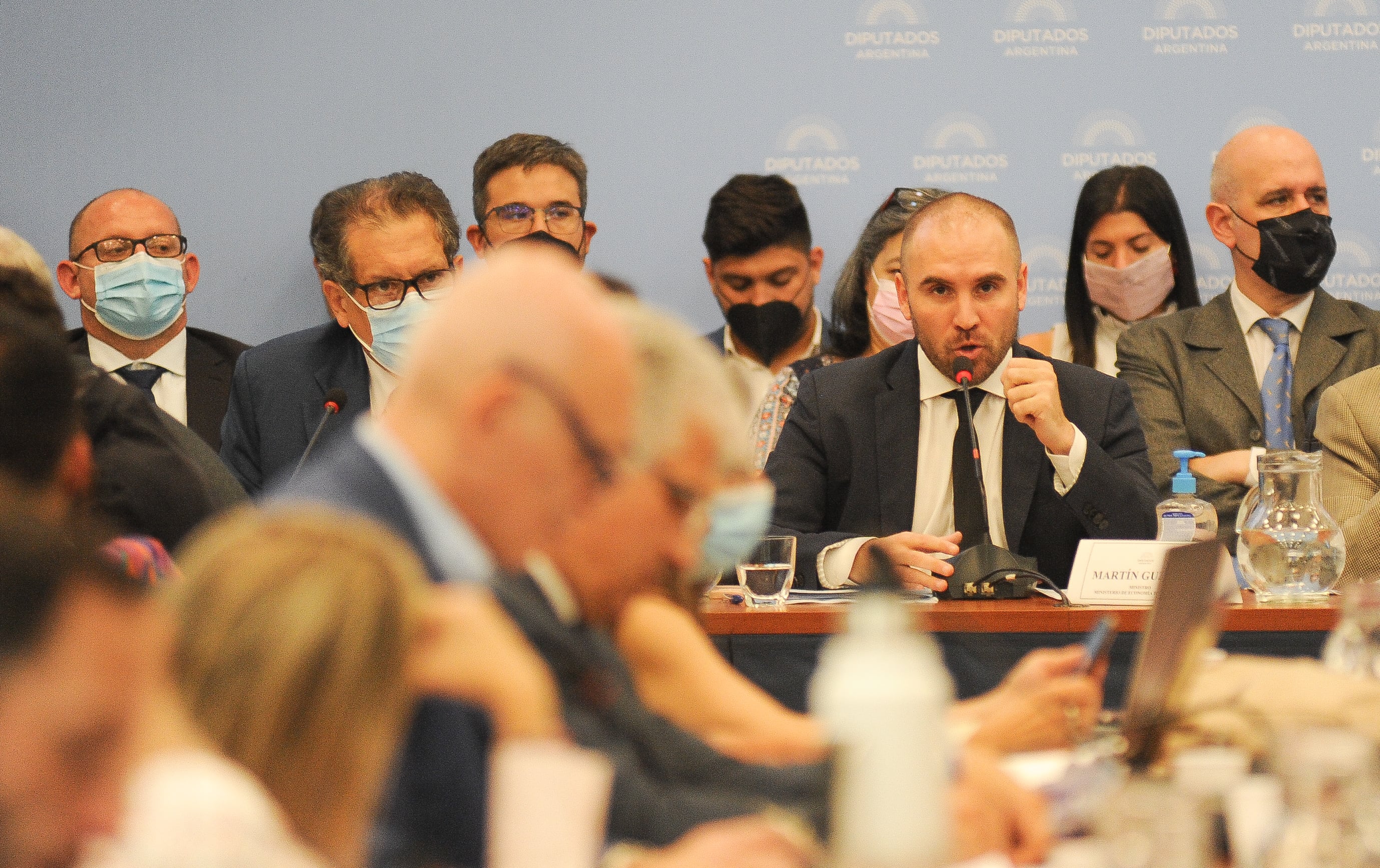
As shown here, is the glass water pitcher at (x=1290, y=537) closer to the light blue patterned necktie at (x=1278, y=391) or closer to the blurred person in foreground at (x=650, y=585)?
the light blue patterned necktie at (x=1278, y=391)

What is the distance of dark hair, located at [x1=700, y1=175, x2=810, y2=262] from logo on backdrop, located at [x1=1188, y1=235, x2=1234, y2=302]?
1.26m

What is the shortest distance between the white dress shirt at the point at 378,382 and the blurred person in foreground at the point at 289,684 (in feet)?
9.71

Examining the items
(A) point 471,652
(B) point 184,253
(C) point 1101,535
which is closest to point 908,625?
(A) point 471,652

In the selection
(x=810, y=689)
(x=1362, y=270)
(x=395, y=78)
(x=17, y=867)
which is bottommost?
(x=810, y=689)

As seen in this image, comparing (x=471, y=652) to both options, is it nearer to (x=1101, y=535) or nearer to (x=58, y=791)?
(x=58, y=791)

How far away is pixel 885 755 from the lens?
1015 mm

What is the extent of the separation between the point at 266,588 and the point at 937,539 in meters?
2.18

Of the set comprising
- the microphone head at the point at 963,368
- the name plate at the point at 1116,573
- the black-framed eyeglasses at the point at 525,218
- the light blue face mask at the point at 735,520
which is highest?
the black-framed eyeglasses at the point at 525,218

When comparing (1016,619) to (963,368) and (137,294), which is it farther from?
(137,294)

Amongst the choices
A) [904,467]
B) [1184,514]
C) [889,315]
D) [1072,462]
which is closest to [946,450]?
[904,467]

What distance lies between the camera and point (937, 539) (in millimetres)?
2891

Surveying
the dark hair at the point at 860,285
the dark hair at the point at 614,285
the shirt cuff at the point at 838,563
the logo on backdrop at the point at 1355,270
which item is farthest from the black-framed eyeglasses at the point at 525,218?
the logo on backdrop at the point at 1355,270

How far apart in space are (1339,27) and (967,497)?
2419 millimetres

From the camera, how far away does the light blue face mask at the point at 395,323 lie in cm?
370
